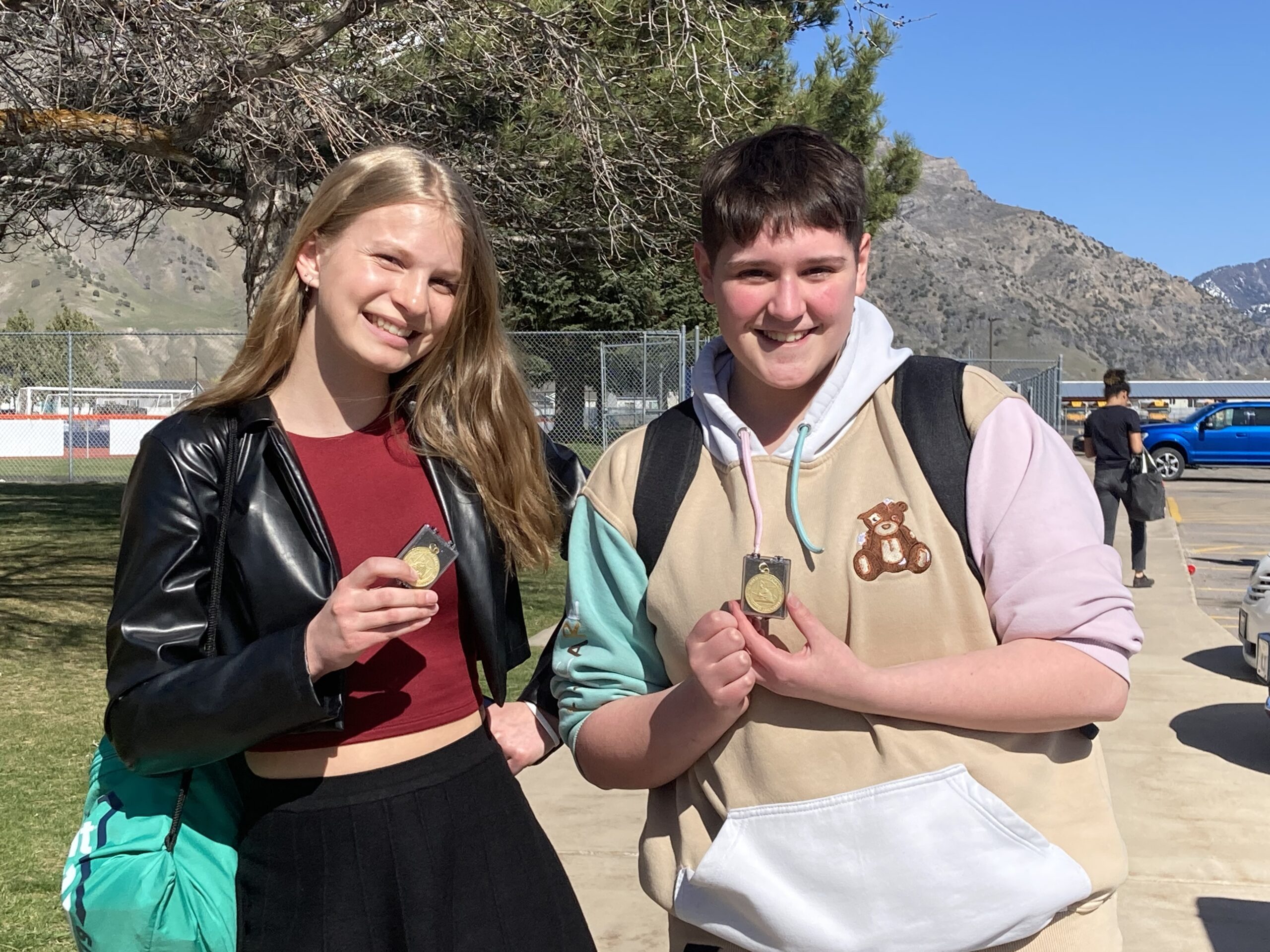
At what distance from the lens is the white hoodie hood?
5.84 ft

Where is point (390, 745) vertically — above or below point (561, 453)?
below

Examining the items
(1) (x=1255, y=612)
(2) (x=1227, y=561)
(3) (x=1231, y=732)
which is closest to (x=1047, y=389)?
(2) (x=1227, y=561)

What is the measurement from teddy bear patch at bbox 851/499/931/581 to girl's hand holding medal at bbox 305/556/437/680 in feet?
2.02

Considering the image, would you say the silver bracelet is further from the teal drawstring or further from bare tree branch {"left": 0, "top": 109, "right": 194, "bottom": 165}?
bare tree branch {"left": 0, "top": 109, "right": 194, "bottom": 165}

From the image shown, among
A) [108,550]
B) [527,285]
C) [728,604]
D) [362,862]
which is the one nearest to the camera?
[728,604]

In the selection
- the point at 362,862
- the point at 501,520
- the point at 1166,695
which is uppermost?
the point at 501,520

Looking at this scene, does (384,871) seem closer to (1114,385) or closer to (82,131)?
(82,131)

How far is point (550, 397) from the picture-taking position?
2586 centimetres

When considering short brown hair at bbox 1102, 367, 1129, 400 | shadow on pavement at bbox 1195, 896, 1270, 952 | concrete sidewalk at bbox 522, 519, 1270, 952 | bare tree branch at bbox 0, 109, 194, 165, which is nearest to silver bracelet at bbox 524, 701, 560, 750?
concrete sidewalk at bbox 522, 519, 1270, 952

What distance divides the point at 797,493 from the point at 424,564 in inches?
21.4

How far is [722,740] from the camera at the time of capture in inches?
69.7

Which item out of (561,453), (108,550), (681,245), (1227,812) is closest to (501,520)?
(561,453)

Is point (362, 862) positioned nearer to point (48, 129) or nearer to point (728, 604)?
point (728, 604)

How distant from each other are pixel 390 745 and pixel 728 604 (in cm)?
70
